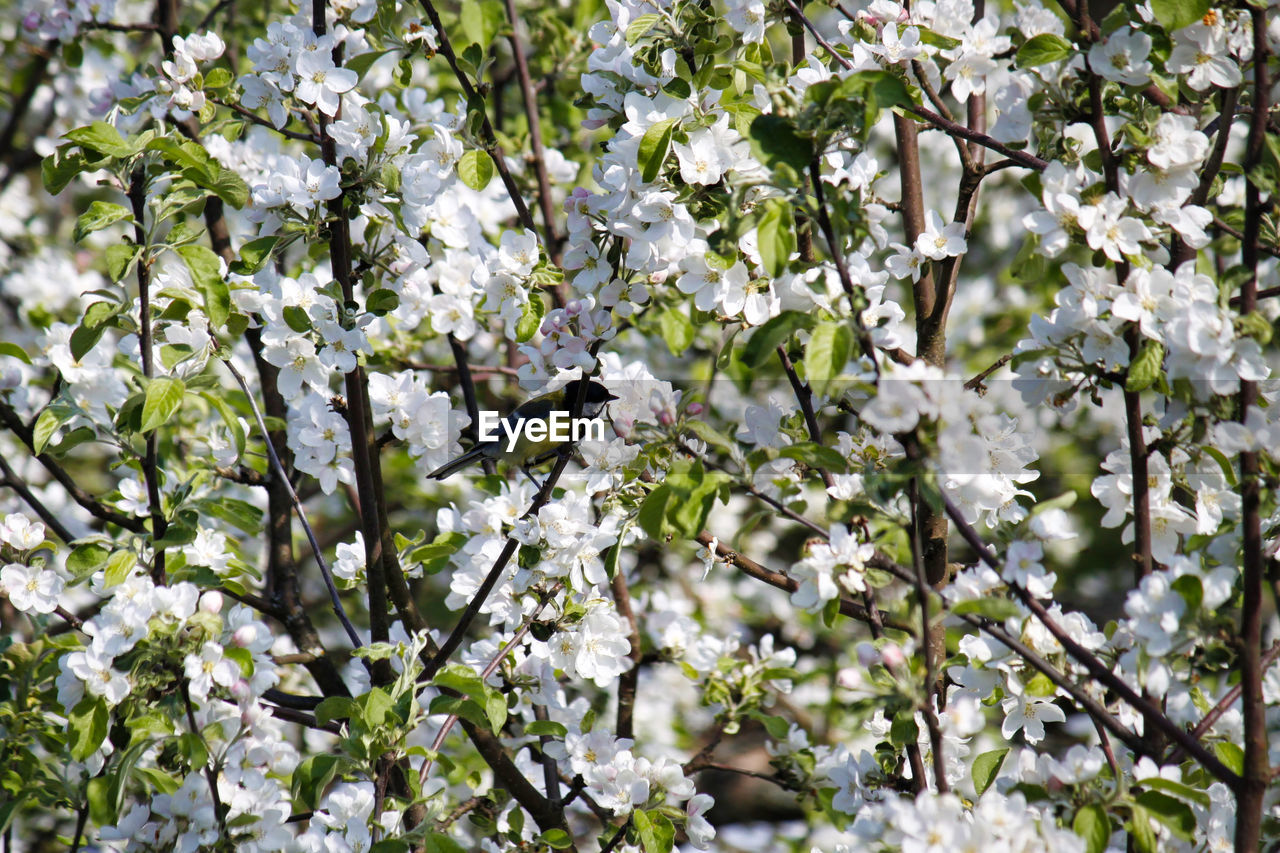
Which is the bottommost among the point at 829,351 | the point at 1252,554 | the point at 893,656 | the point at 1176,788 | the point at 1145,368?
the point at 1176,788

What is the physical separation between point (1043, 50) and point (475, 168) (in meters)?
1.17

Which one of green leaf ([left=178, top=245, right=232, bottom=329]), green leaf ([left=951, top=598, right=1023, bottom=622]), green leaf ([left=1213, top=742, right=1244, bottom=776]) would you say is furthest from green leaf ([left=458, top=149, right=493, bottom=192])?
green leaf ([left=1213, top=742, right=1244, bottom=776])

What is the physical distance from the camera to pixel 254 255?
197 cm

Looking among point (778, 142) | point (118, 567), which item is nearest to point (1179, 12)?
point (778, 142)

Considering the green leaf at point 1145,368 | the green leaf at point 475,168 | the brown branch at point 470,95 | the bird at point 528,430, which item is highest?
the brown branch at point 470,95

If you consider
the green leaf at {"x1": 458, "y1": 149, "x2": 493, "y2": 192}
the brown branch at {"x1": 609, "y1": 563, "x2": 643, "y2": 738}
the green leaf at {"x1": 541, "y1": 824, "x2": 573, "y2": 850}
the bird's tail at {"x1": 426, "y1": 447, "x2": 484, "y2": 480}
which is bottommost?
the green leaf at {"x1": 541, "y1": 824, "x2": 573, "y2": 850}

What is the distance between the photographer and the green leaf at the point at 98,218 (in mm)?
1908

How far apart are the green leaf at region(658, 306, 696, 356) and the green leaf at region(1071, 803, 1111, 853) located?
96 cm

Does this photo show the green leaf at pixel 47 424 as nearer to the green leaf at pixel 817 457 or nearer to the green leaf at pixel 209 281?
the green leaf at pixel 209 281

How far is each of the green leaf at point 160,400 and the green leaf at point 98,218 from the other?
13.1 inches

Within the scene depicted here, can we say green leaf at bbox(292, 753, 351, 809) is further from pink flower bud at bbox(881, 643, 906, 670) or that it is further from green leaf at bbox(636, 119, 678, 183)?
green leaf at bbox(636, 119, 678, 183)

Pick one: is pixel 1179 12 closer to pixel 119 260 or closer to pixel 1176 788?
pixel 1176 788

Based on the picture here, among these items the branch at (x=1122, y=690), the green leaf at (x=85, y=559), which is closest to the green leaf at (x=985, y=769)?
the branch at (x=1122, y=690)

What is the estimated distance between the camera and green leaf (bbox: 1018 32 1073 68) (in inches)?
62.2
